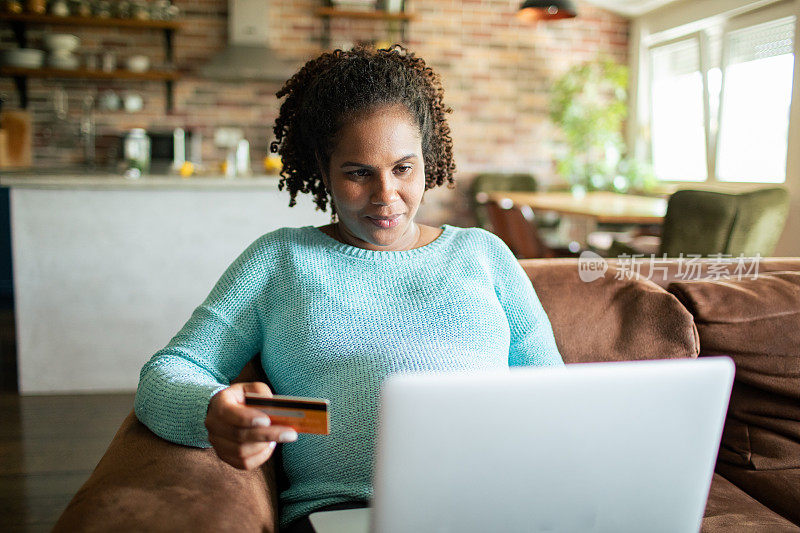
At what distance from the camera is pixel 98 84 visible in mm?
5609

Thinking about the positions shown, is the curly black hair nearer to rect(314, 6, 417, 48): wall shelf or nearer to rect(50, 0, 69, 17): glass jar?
rect(314, 6, 417, 48): wall shelf

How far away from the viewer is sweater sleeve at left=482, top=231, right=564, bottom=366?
1.26 metres

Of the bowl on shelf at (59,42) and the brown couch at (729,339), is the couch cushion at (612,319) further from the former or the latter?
the bowl on shelf at (59,42)

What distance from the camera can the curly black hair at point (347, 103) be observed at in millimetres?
1199

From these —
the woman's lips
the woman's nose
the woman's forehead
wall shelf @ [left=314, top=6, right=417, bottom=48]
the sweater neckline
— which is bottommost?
the sweater neckline

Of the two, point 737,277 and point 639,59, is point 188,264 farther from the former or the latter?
point 639,59

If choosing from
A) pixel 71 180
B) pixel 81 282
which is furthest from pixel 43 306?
pixel 71 180

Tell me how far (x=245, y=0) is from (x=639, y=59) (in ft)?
11.6

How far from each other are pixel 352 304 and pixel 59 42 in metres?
5.13

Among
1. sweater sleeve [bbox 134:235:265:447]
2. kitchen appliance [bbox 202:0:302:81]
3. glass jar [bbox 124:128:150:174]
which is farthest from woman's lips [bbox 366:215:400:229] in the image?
kitchen appliance [bbox 202:0:302:81]

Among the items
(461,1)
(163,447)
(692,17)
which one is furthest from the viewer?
(461,1)

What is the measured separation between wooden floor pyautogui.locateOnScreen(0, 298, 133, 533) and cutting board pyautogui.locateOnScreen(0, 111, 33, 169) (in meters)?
2.65

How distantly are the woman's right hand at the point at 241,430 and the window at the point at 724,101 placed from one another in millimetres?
4541

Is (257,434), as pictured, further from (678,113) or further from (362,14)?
(678,113)
